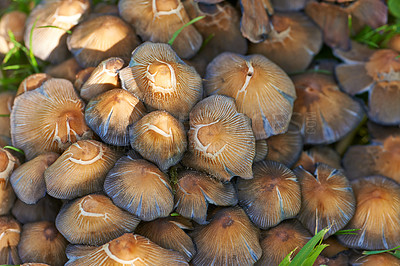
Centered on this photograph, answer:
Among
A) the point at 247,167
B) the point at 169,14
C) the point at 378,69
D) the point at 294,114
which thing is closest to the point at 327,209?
the point at 247,167

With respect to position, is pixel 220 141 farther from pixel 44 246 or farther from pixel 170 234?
pixel 44 246

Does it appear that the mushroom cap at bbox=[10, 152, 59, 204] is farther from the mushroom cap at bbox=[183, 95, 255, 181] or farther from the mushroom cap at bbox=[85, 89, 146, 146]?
the mushroom cap at bbox=[183, 95, 255, 181]

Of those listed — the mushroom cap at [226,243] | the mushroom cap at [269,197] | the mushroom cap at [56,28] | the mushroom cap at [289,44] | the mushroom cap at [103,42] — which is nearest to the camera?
the mushroom cap at [226,243]

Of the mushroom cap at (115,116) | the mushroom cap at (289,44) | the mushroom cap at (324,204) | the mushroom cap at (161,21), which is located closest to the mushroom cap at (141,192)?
the mushroom cap at (115,116)

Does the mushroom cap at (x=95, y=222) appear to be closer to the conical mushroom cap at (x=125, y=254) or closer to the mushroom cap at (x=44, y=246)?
the conical mushroom cap at (x=125, y=254)

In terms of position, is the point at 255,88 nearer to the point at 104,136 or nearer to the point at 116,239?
the point at 104,136
